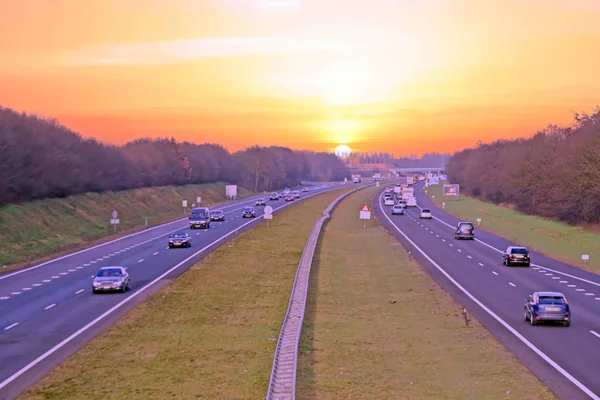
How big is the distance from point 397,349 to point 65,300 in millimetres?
17275

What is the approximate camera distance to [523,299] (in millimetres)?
33125

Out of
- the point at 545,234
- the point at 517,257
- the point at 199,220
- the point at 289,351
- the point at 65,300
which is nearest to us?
the point at 289,351

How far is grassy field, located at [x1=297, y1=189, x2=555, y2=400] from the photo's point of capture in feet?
58.5

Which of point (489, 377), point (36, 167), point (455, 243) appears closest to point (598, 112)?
point (455, 243)

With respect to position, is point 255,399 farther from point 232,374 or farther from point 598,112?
point 598,112

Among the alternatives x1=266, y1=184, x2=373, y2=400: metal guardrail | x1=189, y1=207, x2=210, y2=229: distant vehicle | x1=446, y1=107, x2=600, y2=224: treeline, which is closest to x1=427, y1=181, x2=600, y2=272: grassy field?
x1=446, y1=107, x2=600, y2=224: treeline

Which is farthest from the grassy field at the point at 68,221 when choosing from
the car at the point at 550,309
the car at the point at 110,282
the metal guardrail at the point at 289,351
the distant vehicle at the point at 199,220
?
the car at the point at 550,309

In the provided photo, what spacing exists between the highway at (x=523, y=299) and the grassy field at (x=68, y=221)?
29219mm

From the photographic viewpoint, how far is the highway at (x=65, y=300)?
21.5m

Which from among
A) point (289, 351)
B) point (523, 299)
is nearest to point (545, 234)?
point (523, 299)

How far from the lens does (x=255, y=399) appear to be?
16.7 meters

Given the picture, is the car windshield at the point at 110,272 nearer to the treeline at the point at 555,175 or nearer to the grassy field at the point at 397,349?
the grassy field at the point at 397,349

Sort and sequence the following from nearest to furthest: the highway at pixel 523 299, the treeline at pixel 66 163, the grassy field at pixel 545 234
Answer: the highway at pixel 523 299, the grassy field at pixel 545 234, the treeline at pixel 66 163

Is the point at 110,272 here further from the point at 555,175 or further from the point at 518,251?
the point at 555,175
